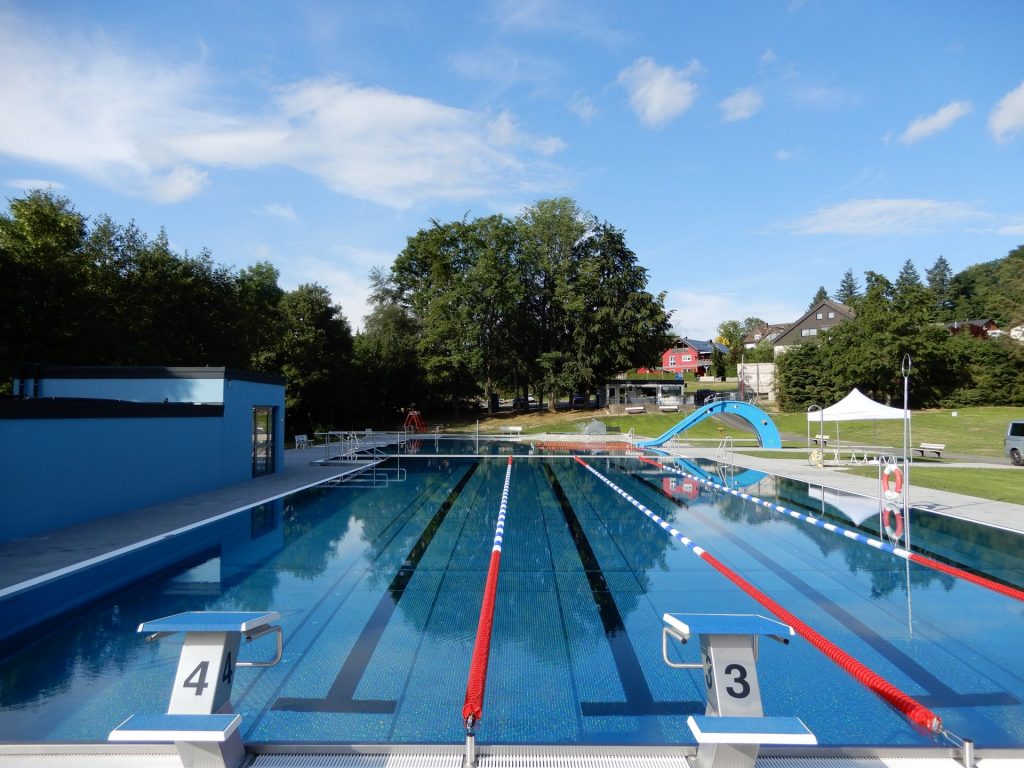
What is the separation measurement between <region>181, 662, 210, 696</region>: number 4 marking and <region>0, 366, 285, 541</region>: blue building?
295 inches

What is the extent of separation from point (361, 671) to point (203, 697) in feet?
5.84

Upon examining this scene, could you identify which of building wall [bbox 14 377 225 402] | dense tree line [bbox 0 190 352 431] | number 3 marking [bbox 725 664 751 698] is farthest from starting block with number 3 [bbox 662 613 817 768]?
dense tree line [bbox 0 190 352 431]

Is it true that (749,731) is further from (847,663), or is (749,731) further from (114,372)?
(114,372)

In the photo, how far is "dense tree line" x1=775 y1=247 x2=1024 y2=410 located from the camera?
40.2 meters

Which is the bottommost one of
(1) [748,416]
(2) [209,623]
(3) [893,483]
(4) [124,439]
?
(3) [893,483]

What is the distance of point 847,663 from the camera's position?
509cm

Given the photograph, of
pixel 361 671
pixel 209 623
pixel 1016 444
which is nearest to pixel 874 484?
pixel 1016 444

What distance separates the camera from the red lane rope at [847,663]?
3953mm

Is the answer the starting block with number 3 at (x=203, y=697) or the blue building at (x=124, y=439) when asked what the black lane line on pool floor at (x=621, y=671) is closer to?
the starting block with number 3 at (x=203, y=697)

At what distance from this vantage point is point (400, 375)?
44500mm

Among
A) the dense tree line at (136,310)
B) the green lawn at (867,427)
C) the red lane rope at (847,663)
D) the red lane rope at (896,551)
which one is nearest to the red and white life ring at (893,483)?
the red lane rope at (896,551)

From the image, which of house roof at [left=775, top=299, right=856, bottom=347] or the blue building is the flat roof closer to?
the blue building

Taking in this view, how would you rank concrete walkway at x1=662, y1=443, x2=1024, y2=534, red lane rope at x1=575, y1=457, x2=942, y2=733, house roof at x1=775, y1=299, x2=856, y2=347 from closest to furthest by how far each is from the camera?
red lane rope at x1=575, y1=457, x2=942, y2=733, concrete walkway at x1=662, y1=443, x2=1024, y2=534, house roof at x1=775, y1=299, x2=856, y2=347

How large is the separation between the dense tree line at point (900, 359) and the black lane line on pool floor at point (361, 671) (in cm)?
4133
